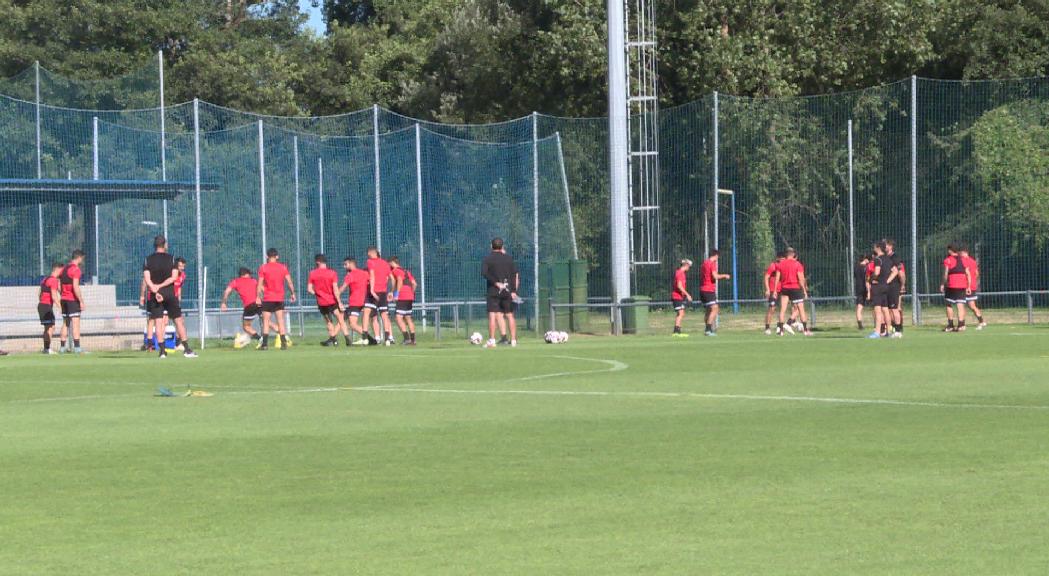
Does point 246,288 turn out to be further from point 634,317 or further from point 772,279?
point 772,279

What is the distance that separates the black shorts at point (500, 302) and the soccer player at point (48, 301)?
815 centimetres

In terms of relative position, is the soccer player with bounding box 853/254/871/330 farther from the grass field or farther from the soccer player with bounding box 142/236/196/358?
the grass field

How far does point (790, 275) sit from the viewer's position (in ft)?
111

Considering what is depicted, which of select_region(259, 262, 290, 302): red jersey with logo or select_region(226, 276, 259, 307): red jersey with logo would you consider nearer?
select_region(259, 262, 290, 302): red jersey with logo

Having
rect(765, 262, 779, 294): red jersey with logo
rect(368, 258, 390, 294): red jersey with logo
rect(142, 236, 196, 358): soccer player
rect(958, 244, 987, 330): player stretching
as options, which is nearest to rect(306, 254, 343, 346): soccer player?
rect(368, 258, 390, 294): red jersey with logo

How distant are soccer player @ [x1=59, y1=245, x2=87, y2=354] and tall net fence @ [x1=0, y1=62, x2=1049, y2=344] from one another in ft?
10.9

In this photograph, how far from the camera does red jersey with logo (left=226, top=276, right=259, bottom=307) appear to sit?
1284 inches

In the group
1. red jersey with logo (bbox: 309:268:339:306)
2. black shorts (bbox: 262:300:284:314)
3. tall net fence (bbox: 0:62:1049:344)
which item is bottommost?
black shorts (bbox: 262:300:284:314)

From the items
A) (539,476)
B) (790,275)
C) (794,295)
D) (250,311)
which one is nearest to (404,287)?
(250,311)

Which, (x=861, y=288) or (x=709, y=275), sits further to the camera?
(x=861, y=288)

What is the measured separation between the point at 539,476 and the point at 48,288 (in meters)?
23.7

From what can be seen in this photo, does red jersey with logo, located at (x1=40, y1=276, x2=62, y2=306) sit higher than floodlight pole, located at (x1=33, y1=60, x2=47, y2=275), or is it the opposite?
floodlight pole, located at (x1=33, y1=60, x2=47, y2=275)

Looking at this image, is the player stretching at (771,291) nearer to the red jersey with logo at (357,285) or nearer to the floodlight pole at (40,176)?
the red jersey with logo at (357,285)

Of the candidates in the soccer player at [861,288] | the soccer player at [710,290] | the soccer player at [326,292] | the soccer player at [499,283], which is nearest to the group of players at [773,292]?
the soccer player at [710,290]
